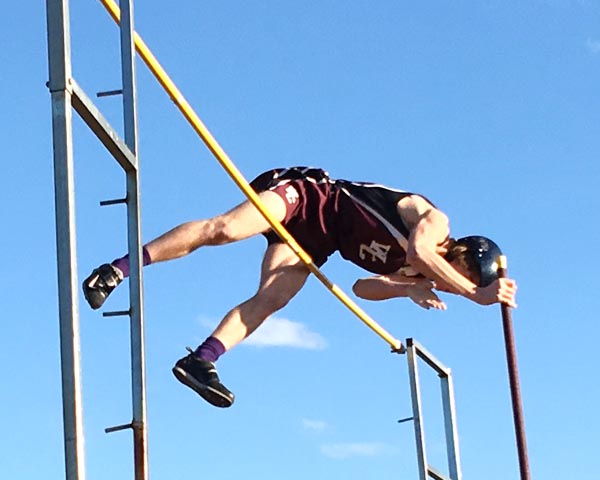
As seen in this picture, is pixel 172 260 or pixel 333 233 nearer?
pixel 172 260

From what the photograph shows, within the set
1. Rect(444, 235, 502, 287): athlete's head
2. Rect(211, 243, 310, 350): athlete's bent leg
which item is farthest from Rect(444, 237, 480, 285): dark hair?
Rect(211, 243, 310, 350): athlete's bent leg

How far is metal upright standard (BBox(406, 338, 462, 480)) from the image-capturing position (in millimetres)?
9055

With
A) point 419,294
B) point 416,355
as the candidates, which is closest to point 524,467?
point 419,294

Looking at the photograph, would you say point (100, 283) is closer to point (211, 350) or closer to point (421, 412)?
point (211, 350)

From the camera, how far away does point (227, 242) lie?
7.61 meters

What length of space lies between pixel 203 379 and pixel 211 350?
0.88 ft

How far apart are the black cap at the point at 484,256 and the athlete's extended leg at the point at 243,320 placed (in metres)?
0.95

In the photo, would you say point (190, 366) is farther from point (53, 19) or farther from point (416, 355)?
point (53, 19)

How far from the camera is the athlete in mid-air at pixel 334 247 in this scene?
24.7 feet

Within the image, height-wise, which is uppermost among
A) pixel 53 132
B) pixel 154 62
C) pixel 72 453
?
pixel 154 62

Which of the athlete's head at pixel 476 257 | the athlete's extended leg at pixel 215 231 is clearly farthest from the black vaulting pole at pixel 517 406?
the athlete's extended leg at pixel 215 231

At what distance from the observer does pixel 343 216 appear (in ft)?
27.3

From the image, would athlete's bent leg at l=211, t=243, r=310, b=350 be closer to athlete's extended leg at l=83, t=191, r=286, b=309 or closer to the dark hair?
athlete's extended leg at l=83, t=191, r=286, b=309

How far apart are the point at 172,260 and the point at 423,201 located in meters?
1.47
